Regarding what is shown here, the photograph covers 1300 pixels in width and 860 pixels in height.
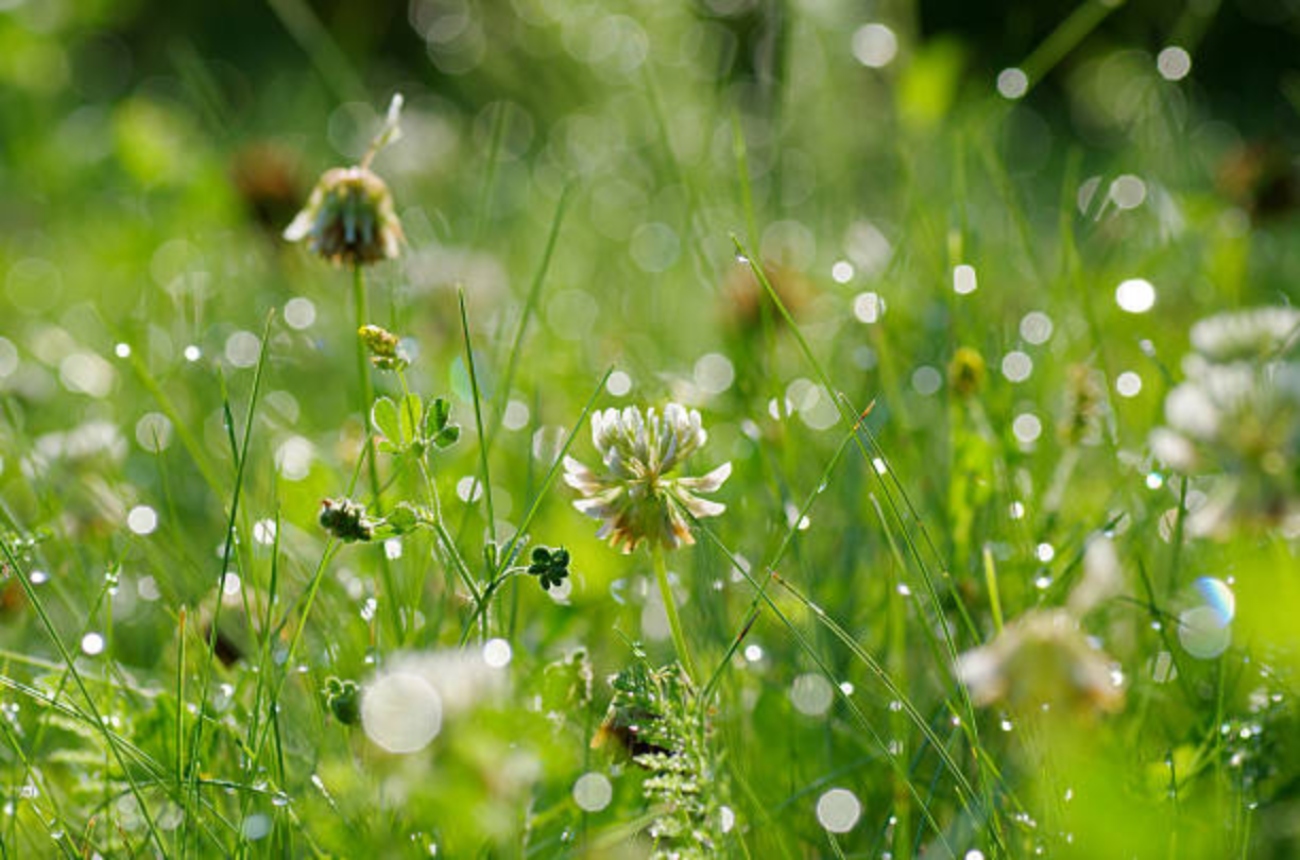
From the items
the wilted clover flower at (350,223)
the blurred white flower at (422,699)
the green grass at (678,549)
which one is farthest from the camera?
the wilted clover flower at (350,223)

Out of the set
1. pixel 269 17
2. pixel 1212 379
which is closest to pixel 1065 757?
pixel 1212 379

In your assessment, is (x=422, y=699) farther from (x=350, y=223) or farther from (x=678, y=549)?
(x=350, y=223)

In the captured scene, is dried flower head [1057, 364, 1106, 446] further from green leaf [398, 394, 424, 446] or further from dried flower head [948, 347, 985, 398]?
green leaf [398, 394, 424, 446]

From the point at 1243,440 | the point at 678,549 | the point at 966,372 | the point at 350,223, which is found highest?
the point at 350,223

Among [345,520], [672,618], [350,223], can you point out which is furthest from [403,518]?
[350,223]

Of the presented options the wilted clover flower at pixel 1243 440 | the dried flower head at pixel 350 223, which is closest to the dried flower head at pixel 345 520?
the dried flower head at pixel 350 223

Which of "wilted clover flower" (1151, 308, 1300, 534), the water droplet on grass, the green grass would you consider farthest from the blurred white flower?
"wilted clover flower" (1151, 308, 1300, 534)

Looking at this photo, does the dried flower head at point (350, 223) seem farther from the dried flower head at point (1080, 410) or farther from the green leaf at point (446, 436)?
the dried flower head at point (1080, 410)
